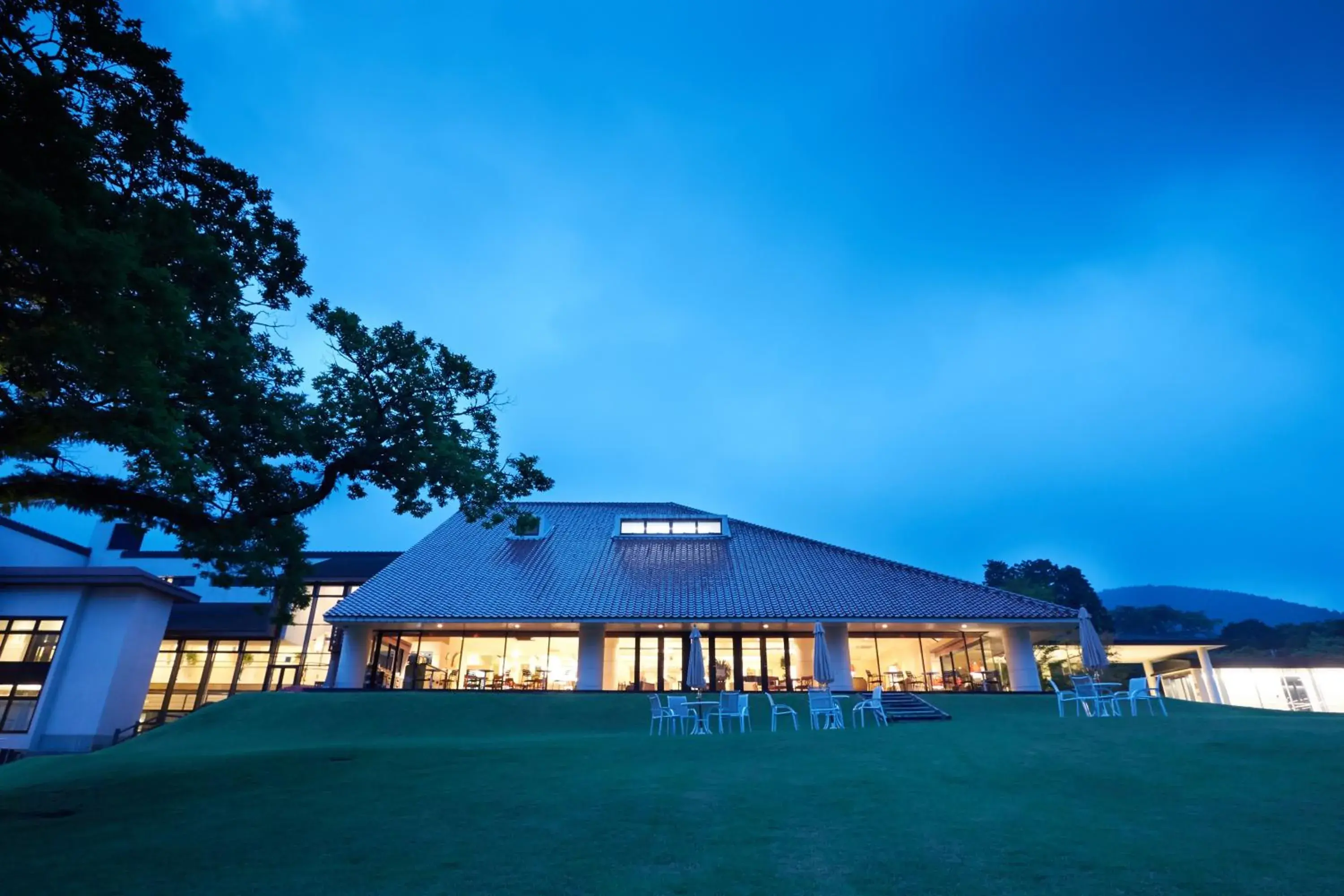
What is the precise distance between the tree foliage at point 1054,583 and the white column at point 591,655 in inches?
1216

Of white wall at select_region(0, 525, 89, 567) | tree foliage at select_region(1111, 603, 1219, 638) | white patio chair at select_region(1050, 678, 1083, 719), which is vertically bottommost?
white patio chair at select_region(1050, 678, 1083, 719)

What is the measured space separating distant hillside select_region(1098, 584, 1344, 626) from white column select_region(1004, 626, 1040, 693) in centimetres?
16373

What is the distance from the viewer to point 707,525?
30.8m

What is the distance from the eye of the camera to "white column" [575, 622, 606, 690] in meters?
24.4

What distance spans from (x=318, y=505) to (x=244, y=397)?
259cm

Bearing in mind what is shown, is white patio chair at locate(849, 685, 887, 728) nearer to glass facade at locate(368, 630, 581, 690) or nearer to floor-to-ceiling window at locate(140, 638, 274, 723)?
glass facade at locate(368, 630, 581, 690)

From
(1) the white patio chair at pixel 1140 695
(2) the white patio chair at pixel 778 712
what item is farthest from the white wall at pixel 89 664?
(1) the white patio chair at pixel 1140 695

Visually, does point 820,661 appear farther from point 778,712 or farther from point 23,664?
point 23,664

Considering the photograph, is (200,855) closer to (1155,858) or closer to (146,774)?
(146,774)

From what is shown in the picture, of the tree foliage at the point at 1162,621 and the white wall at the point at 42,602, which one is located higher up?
the tree foliage at the point at 1162,621

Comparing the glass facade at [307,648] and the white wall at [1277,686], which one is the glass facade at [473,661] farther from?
the white wall at [1277,686]

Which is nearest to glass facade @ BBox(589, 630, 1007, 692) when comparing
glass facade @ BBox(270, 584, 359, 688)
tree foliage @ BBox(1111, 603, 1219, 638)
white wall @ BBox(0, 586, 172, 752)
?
glass facade @ BBox(270, 584, 359, 688)

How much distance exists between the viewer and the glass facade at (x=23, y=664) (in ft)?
76.2

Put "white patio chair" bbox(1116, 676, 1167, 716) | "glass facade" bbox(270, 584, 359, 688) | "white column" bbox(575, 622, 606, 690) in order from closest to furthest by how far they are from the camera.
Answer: "white patio chair" bbox(1116, 676, 1167, 716) < "white column" bbox(575, 622, 606, 690) < "glass facade" bbox(270, 584, 359, 688)
